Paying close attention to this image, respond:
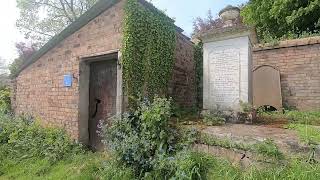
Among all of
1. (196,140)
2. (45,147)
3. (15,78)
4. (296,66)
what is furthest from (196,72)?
(15,78)

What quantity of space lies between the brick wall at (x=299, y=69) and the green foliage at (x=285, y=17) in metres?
1.17

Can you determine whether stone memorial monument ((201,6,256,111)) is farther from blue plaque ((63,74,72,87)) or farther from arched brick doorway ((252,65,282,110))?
arched brick doorway ((252,65,282,110))

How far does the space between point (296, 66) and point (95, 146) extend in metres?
6.33

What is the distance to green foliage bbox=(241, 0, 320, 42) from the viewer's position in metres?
9.92

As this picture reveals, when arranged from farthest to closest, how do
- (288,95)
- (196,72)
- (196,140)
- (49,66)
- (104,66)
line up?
(288,95)
(196,72)
(49,66)
(104,66)
(196,140)

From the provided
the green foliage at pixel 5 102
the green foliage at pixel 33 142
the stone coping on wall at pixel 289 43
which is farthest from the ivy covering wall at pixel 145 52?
the green foliage at pixel 5 102

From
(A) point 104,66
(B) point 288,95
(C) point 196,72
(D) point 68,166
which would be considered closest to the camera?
(D) point 68,166

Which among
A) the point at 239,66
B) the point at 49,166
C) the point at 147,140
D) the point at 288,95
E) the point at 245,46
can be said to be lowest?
the point at 49,166

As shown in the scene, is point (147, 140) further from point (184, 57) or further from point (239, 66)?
point (184, 57)

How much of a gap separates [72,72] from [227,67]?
3477 millimetres

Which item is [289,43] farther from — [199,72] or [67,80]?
[67,80]

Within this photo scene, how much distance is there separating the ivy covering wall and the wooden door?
29.2 inches

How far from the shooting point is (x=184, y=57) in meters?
6.57

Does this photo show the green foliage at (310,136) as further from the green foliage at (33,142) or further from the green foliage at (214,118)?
the green foliage at (33,142)
